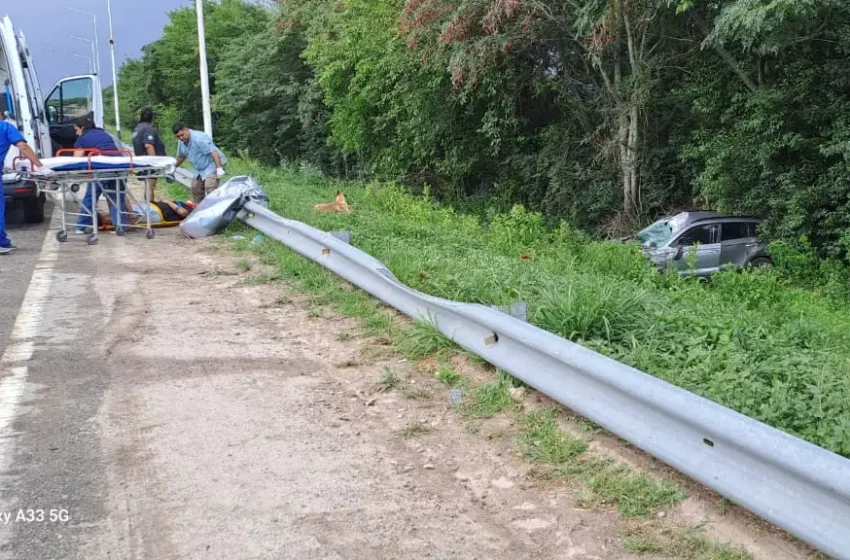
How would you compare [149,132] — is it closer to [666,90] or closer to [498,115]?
[498,115]

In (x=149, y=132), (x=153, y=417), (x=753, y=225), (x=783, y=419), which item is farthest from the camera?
(x=753, y=225)

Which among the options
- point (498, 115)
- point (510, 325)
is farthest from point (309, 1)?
point (510, 325)

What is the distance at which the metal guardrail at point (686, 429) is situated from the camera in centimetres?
259

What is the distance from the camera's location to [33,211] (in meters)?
12.5

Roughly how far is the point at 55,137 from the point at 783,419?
16.7 m

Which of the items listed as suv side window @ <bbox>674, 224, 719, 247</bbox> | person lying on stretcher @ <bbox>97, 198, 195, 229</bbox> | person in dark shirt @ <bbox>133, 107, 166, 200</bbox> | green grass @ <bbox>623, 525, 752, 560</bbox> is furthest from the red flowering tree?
green grass @ <bbox>623, 525, 752, 560</bbox>

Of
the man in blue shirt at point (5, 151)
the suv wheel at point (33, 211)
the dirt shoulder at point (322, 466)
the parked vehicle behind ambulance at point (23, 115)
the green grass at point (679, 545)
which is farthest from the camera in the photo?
the suv wheel at point (33, 211)

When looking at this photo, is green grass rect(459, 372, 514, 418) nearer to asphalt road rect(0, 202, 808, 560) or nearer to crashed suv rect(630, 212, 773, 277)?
asphalt road rect(0, 202, 808, 560)

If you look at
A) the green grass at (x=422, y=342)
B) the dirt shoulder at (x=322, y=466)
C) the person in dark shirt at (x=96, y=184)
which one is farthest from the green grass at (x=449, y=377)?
the person in dark shirt at (x=96, y=184)

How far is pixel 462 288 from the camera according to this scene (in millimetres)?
5965

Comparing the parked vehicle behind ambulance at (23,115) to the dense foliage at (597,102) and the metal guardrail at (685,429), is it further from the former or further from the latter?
the metal guardrail at (685,429)

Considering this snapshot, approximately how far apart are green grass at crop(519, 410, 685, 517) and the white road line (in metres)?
2.40

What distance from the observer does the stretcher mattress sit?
32.7ft

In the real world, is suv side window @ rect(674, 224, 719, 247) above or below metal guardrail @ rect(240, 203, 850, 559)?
below
